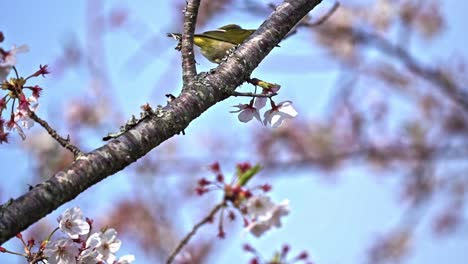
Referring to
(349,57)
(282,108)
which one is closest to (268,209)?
(282,108)

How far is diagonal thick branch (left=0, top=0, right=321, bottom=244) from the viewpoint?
115cm

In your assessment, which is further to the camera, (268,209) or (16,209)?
(268,209)

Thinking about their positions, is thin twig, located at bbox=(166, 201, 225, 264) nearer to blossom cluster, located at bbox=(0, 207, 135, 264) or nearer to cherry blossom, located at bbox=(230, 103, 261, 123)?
blossom cluster, located at bbox=(0, 207, 135, 264)

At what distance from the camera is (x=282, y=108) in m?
1.88

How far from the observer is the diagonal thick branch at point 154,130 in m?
1.15

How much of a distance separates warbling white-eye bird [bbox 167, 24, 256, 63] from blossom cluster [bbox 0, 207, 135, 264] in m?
0.71

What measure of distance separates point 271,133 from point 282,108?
22.4 ft

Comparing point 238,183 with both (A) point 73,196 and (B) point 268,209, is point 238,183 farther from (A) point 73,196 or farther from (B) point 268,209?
(A) point 73,196

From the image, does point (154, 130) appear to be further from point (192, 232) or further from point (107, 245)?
point (192, 232)

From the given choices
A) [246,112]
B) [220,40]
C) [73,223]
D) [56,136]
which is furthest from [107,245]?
[220,40]

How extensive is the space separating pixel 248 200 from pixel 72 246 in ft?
3.76

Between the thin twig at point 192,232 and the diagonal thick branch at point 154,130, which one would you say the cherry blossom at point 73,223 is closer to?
the diagonal thick branch at point 154,130

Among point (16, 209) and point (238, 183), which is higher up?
point (238, 183)

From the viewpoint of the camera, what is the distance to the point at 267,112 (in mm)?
1898
